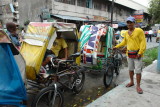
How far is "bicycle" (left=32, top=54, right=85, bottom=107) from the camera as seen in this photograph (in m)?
2.61

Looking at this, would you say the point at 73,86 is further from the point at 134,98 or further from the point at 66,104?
the point at 134,98

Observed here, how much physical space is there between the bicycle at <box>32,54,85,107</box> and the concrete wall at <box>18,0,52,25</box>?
14.0m

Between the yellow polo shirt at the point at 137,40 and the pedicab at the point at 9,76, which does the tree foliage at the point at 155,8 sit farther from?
the pedicab at the point at 9,76

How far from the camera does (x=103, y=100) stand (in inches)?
125

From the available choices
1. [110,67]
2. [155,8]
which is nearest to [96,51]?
[110,67]

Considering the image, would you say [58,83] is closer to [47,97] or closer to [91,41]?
[47,97]

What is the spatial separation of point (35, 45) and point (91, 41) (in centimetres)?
233

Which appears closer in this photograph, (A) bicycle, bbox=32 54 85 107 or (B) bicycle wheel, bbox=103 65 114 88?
(A) bicycle, bbox=32 54 85 107

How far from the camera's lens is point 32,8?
742 inches

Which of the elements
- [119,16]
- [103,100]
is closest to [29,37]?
[103,100]

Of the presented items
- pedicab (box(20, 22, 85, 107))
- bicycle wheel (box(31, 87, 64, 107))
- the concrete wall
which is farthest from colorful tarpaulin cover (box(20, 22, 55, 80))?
the concrete wall

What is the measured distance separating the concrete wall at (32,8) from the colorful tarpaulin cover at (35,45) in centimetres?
1384

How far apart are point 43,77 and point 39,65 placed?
259mm

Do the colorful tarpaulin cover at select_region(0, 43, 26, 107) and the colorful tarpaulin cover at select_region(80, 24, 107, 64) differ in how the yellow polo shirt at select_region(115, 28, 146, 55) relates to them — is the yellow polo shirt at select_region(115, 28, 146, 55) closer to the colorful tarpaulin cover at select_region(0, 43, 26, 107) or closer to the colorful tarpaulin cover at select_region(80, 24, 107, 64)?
the colorful tarpaulin cover at select_region(80, 24, 107, 64)
